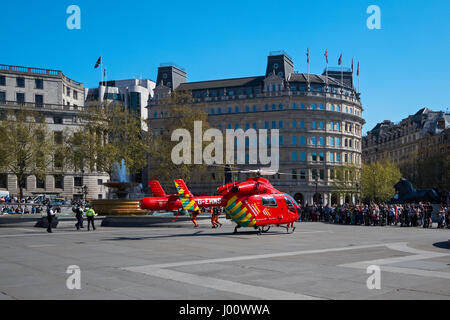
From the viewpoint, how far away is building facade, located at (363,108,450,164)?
103875mm

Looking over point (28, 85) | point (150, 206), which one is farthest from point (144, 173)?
point (150, 206)

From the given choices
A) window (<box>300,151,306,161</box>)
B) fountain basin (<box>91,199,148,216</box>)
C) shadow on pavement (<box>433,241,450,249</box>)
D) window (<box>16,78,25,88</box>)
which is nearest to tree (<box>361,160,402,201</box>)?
window (<box>300,151,306,161</box>)

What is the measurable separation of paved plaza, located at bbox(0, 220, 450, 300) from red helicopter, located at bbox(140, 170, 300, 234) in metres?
4.88

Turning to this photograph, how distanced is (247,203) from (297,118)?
187 feet

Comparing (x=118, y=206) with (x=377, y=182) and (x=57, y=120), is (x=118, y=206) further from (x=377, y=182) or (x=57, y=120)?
(x=377, y=182)

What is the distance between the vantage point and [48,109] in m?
72.1

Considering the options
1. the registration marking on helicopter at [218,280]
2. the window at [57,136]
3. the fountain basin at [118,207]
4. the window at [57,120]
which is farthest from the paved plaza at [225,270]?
the window at [57,120]

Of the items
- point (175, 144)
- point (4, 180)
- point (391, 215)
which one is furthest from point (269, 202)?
point (4, 180)

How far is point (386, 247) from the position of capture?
61.1ft

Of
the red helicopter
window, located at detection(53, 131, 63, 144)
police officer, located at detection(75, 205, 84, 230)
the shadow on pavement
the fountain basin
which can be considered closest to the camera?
the shadow on pavement

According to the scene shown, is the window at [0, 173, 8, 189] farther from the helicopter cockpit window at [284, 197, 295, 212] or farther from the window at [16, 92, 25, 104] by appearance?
the helicopter cockpit window at [284, 197, 295, 212]

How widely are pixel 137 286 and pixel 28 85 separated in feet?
240
